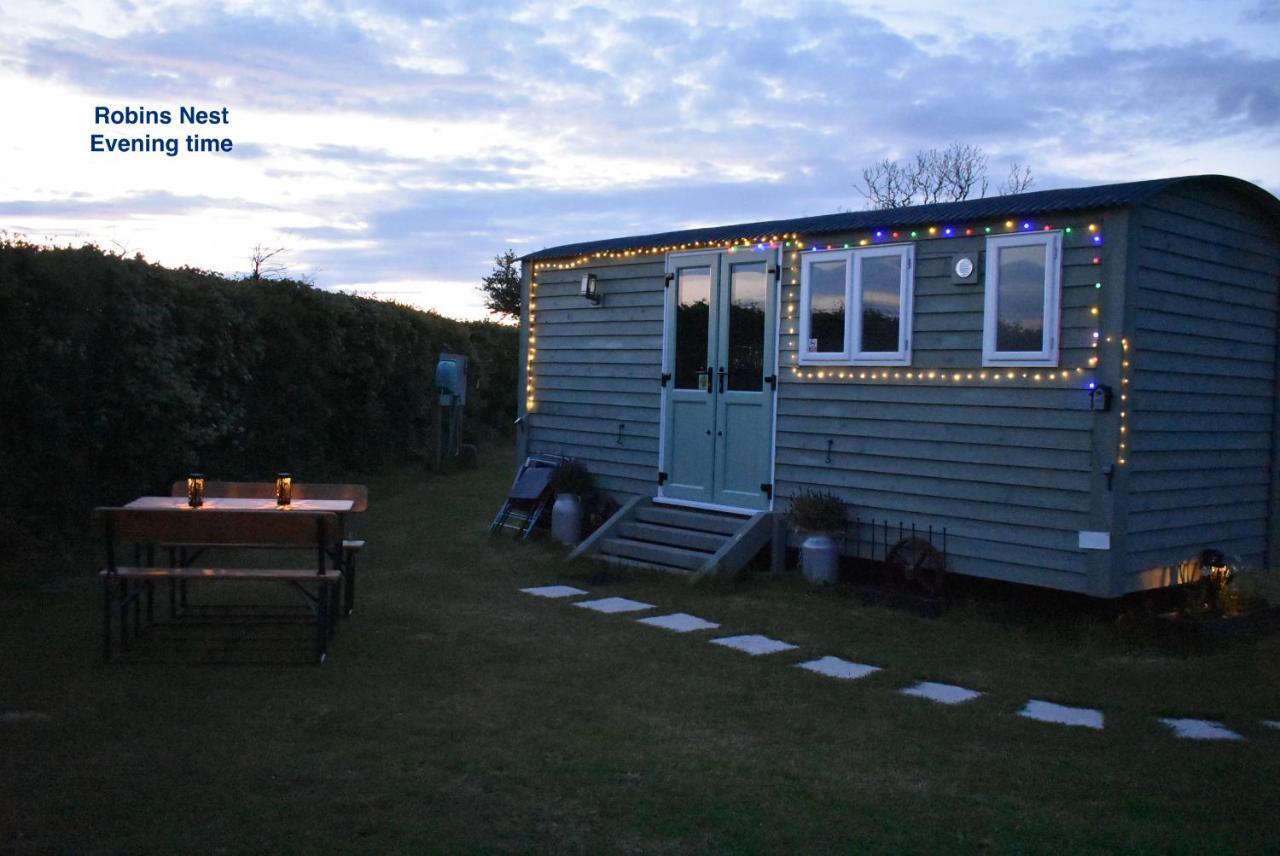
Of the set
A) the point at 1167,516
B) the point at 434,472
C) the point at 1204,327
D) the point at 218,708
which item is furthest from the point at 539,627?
the point at 434,472

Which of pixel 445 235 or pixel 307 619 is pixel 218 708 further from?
pixel 445 235

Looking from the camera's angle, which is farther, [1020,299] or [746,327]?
[746,327]

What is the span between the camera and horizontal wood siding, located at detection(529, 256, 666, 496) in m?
9.69

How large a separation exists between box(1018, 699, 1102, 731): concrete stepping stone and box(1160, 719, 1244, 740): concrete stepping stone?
0.32 metres

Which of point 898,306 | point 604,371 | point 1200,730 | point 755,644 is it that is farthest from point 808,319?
point 1200,730

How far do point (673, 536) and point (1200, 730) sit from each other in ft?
15.1

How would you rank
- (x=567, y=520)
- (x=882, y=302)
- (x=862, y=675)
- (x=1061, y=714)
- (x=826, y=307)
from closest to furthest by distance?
(x=1061, y=714) → (x=862, y=675) → (x=882, y=302) → (x=826, y=307) → (x=567, y=520)

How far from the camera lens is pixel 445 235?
15.9 m

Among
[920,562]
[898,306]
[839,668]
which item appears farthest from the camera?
[898,306]

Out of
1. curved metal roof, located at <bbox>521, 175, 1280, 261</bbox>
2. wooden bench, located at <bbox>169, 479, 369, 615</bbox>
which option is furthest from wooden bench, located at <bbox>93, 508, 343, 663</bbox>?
curved metal roof, located at <bbox>521, 175, 1280, 261</bbox>

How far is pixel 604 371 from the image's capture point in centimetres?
1011

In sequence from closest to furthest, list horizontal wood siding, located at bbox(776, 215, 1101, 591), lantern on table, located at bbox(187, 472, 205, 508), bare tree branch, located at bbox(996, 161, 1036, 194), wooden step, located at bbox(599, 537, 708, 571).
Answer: lantern on table, located at bbox(187, 472, 205, 508) < horizontal wood siding, located at bbox(776, 215, 1101, 591) < wooden step, located at bbox(599, 537, 708, 571) < bare tree branch, located at bbox(996, 161, 1036, 194)

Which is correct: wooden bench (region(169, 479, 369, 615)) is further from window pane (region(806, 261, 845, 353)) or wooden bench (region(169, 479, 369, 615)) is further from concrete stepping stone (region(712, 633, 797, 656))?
window pane (region(806, 261, 845, 353))

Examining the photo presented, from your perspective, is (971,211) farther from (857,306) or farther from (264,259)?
(264,259)
